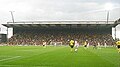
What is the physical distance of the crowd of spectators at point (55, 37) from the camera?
9663 cm

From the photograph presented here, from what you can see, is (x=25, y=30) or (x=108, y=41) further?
(x=25, y=30)

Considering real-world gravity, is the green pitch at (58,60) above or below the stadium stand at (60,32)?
below

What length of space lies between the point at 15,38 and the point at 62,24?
61.4 feet

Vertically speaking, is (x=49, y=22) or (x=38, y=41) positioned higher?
(x=49, y=22)

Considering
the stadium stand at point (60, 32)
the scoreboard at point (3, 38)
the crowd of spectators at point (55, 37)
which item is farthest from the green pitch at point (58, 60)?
the scoreboard at point (3, 38)

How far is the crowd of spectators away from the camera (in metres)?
96.6

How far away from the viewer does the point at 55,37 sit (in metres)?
101

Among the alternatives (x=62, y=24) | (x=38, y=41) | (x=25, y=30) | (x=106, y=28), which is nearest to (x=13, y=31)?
(x=25, y=30)

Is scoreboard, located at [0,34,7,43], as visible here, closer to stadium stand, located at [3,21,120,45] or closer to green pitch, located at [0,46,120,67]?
stadium stand, located at [3,21,120,45]

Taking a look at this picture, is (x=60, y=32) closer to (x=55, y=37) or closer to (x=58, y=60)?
(x=55, y=37)

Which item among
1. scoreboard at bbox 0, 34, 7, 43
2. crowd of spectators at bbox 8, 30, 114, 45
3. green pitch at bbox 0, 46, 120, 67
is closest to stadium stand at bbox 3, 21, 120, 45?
crowd of spectators at bbox 8, 30, 114, 45

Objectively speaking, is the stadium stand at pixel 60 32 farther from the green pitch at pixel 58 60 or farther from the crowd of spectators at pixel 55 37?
the green pitch at pixel 58 60

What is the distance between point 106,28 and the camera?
3981 inches

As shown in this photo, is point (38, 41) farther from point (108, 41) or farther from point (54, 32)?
point (108, 41)
